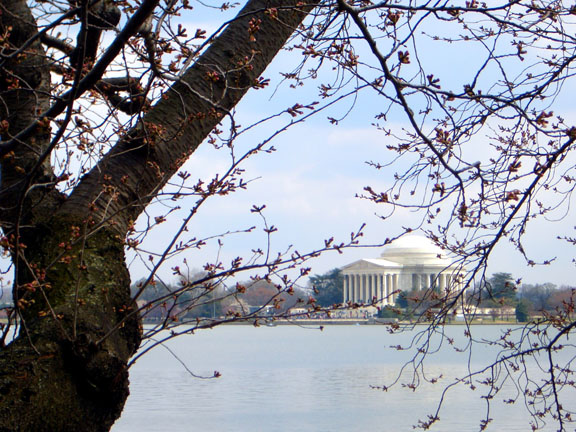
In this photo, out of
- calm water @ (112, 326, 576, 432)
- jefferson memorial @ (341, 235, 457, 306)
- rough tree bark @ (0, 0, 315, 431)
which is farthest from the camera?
jefferson memorial @ (341, 235, 457, 306)

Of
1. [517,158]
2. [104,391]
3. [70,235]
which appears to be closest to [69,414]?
[104,391]

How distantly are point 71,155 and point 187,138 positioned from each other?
0.45m

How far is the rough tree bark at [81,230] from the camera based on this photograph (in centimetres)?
254

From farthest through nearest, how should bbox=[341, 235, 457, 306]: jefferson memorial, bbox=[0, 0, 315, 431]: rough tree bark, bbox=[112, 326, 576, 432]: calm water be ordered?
bbox=[341, 235, 457, 306]: jefferson memorial < bbox=[112, 326, 576, 432]: calm water < bbox=[0, 0, 315, 431]: rough tree bark

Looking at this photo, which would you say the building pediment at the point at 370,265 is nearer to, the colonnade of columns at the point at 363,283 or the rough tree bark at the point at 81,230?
the colonnade of columns at the point at 363,283

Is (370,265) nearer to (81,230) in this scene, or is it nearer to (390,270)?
(390,270)

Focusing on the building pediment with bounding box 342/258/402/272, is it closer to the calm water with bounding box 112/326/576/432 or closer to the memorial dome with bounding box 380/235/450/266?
the memorial dome with bounding box 380/235/450/266

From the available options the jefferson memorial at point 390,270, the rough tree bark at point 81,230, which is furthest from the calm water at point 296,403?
the jefferson memorial at point 390,270

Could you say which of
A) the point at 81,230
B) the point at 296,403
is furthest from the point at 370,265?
the point at 81,230

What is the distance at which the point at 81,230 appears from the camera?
3.03 metres

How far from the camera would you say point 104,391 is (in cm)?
274

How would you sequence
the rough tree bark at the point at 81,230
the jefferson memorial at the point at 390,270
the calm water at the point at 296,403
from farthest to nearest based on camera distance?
the jefferson memorial at the point at 390,270 < the calm water at the point at 296,403 < the rough tree bark at the point at 81,230

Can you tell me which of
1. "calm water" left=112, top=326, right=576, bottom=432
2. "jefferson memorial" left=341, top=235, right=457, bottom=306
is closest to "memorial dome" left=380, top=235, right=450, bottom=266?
"jefferson memorial" left=341, top=235, right=457, bottom=306

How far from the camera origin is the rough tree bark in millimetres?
2545
